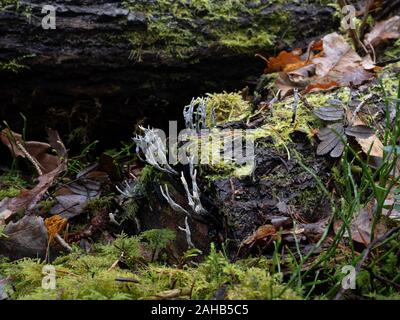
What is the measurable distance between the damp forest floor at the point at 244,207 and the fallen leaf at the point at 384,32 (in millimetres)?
36

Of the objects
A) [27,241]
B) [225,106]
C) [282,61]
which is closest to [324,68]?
[282,61]

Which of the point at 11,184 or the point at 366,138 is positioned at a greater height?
the point at 366,138

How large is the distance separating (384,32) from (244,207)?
2159mm

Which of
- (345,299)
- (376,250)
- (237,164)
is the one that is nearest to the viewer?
(345,299)

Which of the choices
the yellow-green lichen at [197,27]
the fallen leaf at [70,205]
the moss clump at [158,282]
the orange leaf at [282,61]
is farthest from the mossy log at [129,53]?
the moss clump at [158,282]

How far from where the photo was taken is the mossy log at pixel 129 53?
3590 mm

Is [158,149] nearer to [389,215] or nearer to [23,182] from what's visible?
[389,215]

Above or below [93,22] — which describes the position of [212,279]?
below

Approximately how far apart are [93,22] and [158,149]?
1441mm

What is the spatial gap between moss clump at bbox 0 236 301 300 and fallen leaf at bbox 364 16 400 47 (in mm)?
2350

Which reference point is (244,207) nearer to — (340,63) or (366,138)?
(366,138)

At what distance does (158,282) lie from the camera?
199 centimetres

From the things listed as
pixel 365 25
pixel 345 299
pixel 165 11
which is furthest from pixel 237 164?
pixel 365 25

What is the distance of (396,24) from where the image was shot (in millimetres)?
3789
